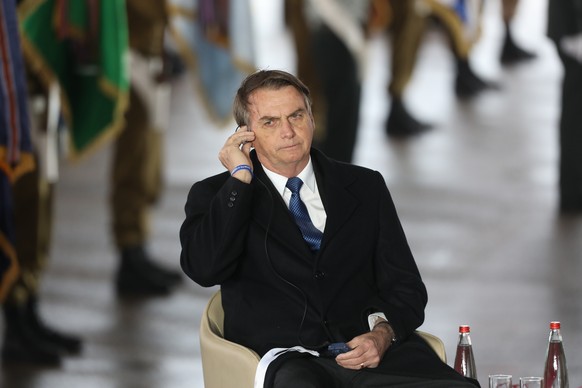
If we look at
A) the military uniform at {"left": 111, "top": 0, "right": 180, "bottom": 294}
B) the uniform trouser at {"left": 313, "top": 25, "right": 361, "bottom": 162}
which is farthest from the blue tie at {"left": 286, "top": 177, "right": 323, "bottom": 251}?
the uniform trouser at {"left": 313, "top": 25, "right": 361, "bottom": 162}

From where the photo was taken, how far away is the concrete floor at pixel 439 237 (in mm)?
6137

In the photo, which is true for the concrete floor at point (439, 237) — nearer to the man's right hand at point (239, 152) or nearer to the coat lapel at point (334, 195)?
the coat lapel at point (334, 195)

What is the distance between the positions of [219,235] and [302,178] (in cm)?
32

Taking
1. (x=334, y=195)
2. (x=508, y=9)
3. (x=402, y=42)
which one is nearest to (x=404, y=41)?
(x=402, y=42)

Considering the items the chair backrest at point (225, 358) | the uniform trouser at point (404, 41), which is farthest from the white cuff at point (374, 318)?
the uniform trouser at point (404, 41)

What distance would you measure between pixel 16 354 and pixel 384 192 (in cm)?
236

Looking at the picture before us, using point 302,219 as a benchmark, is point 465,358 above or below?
below

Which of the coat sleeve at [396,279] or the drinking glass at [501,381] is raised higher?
the coat sleeve at [396,279]

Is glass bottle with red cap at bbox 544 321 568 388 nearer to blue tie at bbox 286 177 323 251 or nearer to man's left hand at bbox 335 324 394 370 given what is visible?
man's left hand at bbox 335 324 394 370

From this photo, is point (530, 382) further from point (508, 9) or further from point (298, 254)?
point (508, 9)

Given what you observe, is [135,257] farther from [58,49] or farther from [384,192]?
[384,192]

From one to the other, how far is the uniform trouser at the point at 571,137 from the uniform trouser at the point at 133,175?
2.36 m

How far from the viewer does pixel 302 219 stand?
14.0 feet

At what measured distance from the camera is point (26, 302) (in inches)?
244
